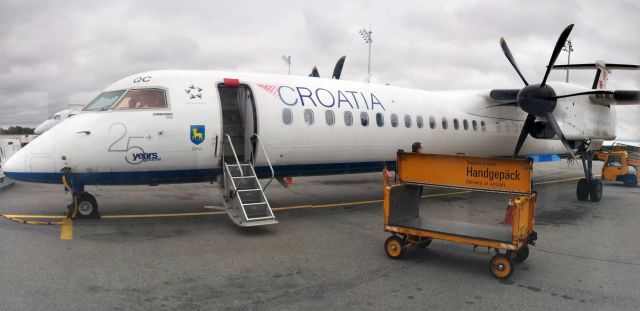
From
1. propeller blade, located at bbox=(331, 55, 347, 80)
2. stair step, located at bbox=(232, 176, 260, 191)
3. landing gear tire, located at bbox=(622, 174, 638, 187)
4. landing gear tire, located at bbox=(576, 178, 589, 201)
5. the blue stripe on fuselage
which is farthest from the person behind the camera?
landing gear tire, located at bbox=(622, 174, 638, 187)

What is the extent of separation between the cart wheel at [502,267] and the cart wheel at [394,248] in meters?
1.38

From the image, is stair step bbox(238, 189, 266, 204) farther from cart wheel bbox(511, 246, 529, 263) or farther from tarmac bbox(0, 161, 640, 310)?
cart wheel bbox(511, 246, 529, 263)

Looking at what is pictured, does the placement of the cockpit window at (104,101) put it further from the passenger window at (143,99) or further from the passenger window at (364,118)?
the passenger window at (364,118)

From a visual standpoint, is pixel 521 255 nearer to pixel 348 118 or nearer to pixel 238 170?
pixel 238 170

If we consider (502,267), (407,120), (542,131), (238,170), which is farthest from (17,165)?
(542,131)

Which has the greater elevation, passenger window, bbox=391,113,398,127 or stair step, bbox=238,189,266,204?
passenger window, bbox=391,113,398,127

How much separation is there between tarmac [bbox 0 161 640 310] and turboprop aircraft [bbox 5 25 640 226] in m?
1.03

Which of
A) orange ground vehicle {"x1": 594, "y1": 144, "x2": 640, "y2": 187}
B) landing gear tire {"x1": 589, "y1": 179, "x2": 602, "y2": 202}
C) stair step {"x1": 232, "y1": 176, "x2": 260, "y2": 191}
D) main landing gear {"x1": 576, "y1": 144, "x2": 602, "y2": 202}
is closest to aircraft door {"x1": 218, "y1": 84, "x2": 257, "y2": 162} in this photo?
stair step {"x1": 232, "y1": 176, "x2": 260, "y2": 191}

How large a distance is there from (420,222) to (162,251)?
432 centimetres

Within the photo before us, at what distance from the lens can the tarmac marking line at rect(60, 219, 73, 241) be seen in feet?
26.5

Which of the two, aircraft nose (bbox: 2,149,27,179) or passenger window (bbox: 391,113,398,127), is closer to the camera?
aircraft nose (bbox: 2,149,27,179)

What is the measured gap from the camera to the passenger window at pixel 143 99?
9.52m

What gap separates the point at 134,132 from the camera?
30.3 ft

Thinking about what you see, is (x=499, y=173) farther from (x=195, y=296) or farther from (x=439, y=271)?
(x=195, y=296)
